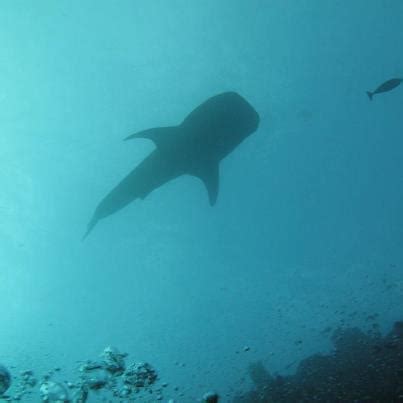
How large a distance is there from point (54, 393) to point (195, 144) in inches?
413

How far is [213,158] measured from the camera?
39.3 feet

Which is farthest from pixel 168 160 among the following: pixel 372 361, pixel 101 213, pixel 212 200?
pixel 372 361

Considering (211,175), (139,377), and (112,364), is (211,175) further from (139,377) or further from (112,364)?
(139,377)

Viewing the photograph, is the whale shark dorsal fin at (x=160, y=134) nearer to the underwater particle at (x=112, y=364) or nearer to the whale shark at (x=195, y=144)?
the whale shark at (x=195, y=144)

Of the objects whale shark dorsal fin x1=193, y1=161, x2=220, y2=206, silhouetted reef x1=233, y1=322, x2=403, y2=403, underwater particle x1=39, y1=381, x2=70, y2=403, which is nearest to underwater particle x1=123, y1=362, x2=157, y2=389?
underwater particle x1=39, y1=381, x2=70, y2=403

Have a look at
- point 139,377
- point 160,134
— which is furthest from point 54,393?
point 160,134

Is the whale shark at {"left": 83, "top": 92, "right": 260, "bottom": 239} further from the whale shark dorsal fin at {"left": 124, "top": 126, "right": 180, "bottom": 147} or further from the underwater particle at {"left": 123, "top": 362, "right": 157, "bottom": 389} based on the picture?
the underwater particle at {"left": 123, "top": 362, "right": 157, "bottom": 389}

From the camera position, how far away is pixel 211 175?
12812 millimetres

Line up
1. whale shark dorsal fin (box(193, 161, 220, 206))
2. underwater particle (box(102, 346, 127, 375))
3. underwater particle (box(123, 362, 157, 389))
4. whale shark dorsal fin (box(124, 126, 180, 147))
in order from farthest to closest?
underwater particle (box(123, 362, 157, 389)) → underwater particle (box(102, 346, 127, 375)) → whale shark dorsal fin (box(193, 161, 220, 206)) → whale shark dorsal fin (box(124, 126, 180, 147))

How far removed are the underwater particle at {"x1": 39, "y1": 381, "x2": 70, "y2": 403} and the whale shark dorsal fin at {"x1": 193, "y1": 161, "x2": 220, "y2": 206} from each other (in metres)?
8.84

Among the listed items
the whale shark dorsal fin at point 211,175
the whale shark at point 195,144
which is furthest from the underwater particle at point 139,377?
the whale shark dorsal fin at point 211,175

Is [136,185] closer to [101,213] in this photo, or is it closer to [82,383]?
[101,213]

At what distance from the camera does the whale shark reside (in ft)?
33.8

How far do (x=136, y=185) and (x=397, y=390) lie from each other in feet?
37.2
